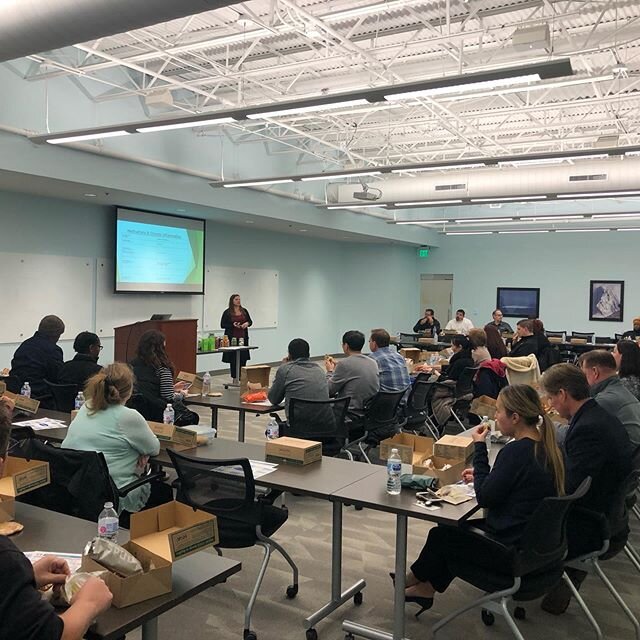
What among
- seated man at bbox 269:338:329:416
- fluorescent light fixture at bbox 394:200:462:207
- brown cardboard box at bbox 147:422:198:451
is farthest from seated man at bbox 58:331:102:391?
fluorescent light fixture at bbox 394:200:462:207

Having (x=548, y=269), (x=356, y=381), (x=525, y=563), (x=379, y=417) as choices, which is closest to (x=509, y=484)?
(x=525, y=563)

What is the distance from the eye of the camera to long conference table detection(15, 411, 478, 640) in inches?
104

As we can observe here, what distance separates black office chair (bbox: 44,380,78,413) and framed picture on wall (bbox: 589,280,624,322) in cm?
1290

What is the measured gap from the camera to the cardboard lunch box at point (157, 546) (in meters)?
1.73

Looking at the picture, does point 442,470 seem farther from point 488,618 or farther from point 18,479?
point 18,479

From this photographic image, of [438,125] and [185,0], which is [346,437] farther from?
[438,125]

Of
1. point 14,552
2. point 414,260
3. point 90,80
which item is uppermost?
point 90,80

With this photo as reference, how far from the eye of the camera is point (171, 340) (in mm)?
9188

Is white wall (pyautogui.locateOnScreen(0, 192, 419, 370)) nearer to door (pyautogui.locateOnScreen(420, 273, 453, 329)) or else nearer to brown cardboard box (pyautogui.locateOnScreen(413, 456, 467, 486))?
door (pyautogui.locateOnScreen(420, 273, 453, 329))

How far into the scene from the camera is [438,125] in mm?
9383

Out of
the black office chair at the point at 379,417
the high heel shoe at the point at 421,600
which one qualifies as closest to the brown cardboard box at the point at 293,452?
the high heel shoe at the point at 421,600

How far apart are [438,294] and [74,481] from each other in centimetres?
1468

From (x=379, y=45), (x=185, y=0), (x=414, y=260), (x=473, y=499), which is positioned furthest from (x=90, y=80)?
(x=414, y=260)

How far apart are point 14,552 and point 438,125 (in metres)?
8.94
